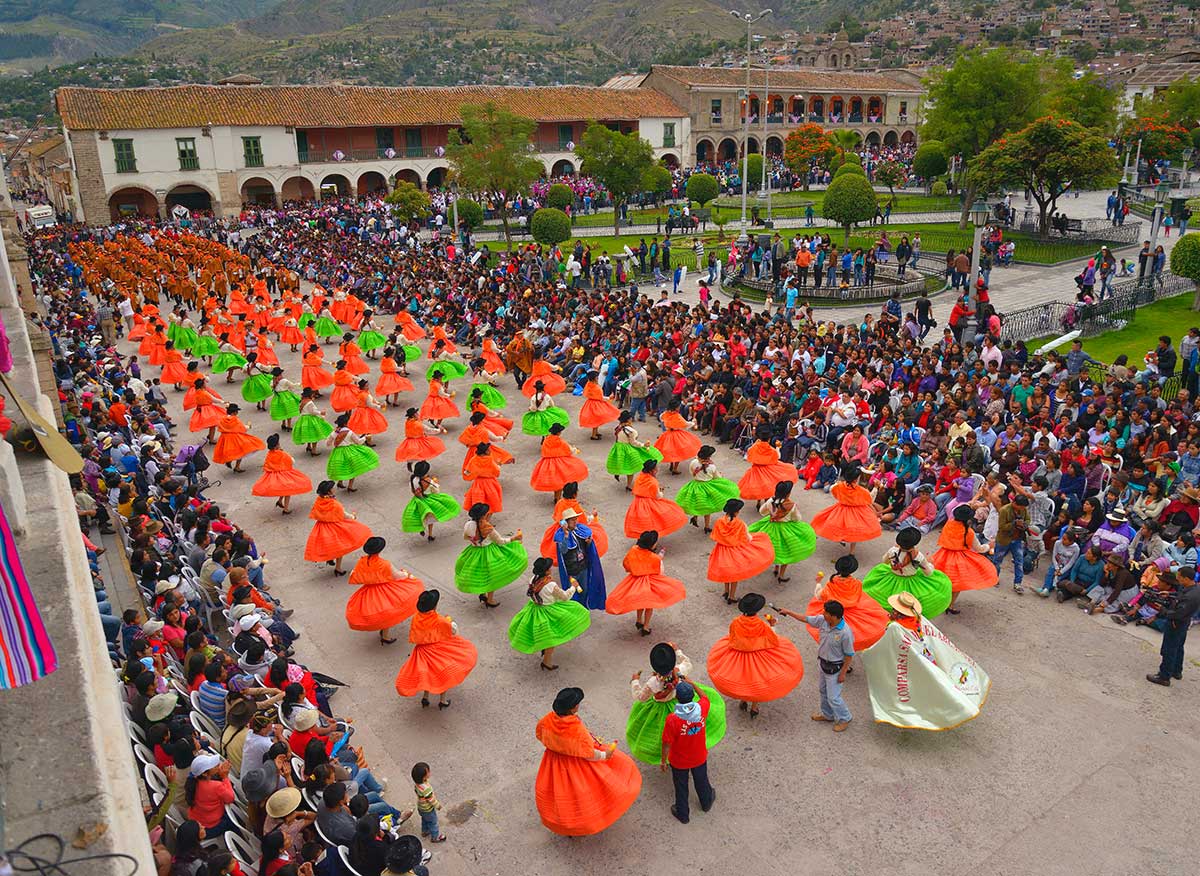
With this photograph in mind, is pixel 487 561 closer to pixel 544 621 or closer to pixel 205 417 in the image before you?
pixel 544 621

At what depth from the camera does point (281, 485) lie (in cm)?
1314

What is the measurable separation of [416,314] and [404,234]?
1381 centimetres

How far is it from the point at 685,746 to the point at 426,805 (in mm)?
2022

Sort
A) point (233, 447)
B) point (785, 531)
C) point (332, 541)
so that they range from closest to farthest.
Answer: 1. point (785, 531)
2. point (332, 541)
3. point (233, 447)

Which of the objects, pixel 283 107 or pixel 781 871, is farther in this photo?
pixel 283 107

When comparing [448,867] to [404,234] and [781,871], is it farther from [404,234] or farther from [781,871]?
[404,234]

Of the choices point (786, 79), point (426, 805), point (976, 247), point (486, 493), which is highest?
point (786, 79)

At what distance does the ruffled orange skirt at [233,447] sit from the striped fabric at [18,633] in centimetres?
1112

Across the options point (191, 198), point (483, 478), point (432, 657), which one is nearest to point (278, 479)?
point (483, 478)

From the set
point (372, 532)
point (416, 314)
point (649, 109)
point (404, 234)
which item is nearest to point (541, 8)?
point (649, 109)

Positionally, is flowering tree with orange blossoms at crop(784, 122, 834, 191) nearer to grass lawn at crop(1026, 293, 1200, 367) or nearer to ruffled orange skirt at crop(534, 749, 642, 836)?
grass lawn at crop(1026, 293, 1200, 367)

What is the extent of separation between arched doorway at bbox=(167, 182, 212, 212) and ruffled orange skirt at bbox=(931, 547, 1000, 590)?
172 feet

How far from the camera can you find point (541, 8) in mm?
188500

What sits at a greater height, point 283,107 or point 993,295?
point 283,107
